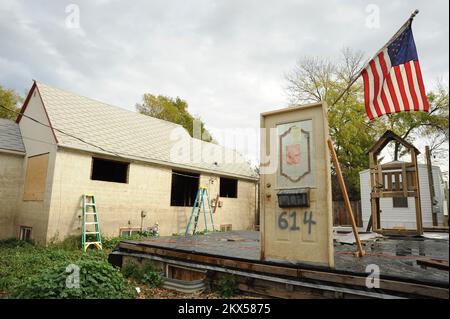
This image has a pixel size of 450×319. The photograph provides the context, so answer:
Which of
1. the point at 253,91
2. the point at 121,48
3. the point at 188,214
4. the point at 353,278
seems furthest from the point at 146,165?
the point at 353,278

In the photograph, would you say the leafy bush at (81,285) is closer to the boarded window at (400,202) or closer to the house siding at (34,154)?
the house siding at (34,154)

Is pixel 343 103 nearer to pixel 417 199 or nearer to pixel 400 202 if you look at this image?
pixel 400 202

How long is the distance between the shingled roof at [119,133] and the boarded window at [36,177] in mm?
1408

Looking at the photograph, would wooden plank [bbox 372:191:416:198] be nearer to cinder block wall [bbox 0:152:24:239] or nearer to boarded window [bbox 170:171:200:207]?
boarded window [bbox 170:171:200:207]

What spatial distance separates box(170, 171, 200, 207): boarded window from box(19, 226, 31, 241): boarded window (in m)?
6.76

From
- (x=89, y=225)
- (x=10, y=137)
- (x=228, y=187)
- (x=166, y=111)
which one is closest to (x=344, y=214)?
(x=228, y=187)

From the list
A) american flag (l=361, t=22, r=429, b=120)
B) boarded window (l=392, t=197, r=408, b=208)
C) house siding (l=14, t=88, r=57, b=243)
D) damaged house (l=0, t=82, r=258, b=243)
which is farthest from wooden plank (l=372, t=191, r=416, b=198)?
house siding (l=14, t=88, r=57, b=243)

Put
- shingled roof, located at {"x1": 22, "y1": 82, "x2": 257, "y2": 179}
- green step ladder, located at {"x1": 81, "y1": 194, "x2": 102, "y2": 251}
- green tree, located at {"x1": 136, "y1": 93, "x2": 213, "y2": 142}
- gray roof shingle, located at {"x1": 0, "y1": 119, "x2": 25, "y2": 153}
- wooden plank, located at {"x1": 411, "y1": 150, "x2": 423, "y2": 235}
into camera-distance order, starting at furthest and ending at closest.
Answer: green tree, located at {"x1": 136, "y1": 93, "x2": 213, "y2": 142} → gray roof shingle, located at {"x1": 0, "y1": 119, "x2": 25, "y2": 153} → shingled roof, located at {"x1": 22, "y1": 82, "x2": 257, "y2": 179} → green step ladder, located at {"x1": 81, "y1": 194, "x2": 102, "y2": 251} → wooden plank, located at {"x1": 411, "y1": 150, "x2": 423, "y2": 235}

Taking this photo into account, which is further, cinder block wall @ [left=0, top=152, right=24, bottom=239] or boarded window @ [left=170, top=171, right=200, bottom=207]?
boarded window @ [left=170, top=171, right=200, bottom=207]

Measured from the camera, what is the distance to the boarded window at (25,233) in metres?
9.73

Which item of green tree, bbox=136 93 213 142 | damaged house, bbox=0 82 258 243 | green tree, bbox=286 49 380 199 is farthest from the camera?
green tree, bbox=136 93 213 142

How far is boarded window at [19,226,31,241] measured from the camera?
9.73m
